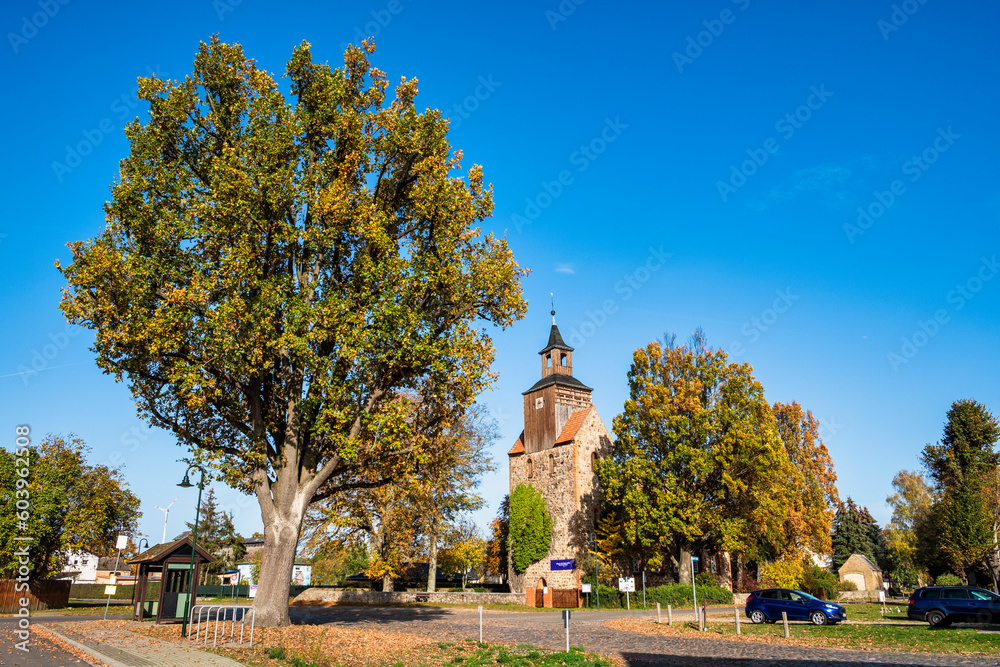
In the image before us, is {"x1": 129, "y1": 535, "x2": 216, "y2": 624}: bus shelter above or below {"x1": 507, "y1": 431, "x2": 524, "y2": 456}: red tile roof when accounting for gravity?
below

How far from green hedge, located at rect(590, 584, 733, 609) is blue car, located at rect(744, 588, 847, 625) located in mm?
7874

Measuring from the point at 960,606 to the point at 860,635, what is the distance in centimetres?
631

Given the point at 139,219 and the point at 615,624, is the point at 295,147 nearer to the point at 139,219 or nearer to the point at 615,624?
the point at 139,219

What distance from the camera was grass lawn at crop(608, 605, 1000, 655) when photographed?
53.5ft

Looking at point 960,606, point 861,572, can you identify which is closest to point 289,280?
point 960,606

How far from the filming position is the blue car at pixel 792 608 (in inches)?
968

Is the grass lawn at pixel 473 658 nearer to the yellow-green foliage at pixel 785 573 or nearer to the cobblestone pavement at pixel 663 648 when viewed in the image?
the cobblestone pavement at pixel 663 648

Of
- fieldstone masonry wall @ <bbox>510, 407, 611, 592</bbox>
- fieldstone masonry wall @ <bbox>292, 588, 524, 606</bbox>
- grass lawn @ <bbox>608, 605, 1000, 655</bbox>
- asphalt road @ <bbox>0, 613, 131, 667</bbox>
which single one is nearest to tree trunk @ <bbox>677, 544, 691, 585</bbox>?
fieldstone masonry wall @ <bbox>510, 407, 611, 592</bbox>

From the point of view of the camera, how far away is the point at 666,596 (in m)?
36.1

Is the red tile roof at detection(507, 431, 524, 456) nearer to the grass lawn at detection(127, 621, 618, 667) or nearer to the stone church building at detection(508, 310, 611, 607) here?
the stone church building at detection(508, 310, 611, 607)

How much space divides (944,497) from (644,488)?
25.9 metres

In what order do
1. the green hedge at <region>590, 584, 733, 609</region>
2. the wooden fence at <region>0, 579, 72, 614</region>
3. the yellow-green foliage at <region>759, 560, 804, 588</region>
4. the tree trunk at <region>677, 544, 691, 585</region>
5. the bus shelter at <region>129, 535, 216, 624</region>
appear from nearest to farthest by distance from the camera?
1. the bus shelter at <region>129, 535, 216, 624</region>
2. the wooden fence at <region>0, 579, 72, 614</region>
3. the green hedge at <region>590, 584, 733, 609</region>
4. the tree trunk at <region>677, 544, 691, 585</region>
5. the yellow-green foliage at <region>759, 560, 804, 588</region>

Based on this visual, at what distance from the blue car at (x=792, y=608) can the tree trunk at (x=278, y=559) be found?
732 inches

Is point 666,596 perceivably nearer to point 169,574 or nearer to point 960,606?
point 960,606
